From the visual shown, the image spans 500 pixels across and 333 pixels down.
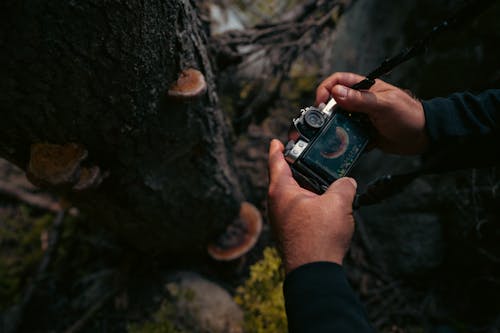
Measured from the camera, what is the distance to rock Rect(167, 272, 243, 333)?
254 centimetres

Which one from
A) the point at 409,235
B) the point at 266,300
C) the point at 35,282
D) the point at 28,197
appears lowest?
the point at 35,282

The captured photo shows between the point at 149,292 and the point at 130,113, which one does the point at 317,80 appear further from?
the point at 149,292

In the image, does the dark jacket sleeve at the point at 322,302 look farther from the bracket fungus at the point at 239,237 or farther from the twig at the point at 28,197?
the twig at the point at 28,197

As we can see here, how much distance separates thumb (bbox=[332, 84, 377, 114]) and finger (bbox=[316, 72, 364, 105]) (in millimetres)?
148

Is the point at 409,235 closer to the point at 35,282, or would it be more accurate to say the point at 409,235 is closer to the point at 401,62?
the point at 401,62

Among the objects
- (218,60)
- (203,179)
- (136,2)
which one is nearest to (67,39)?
(136,2)

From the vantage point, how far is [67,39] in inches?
40.1

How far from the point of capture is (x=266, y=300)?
2307 millimetres

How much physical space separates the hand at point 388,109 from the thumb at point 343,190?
52 centimetres

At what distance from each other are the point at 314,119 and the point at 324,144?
17 centimetres

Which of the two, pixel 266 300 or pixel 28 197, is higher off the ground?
pixel 266 300

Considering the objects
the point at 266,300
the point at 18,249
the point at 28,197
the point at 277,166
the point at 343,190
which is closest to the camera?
the point at 343,190

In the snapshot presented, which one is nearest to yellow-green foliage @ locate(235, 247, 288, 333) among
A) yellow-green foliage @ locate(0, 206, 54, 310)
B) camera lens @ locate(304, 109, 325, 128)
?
camera lens @ locate(304, 109, 325, 128)

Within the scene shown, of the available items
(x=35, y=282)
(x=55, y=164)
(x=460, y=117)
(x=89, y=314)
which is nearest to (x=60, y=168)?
(x=55, y=164)
